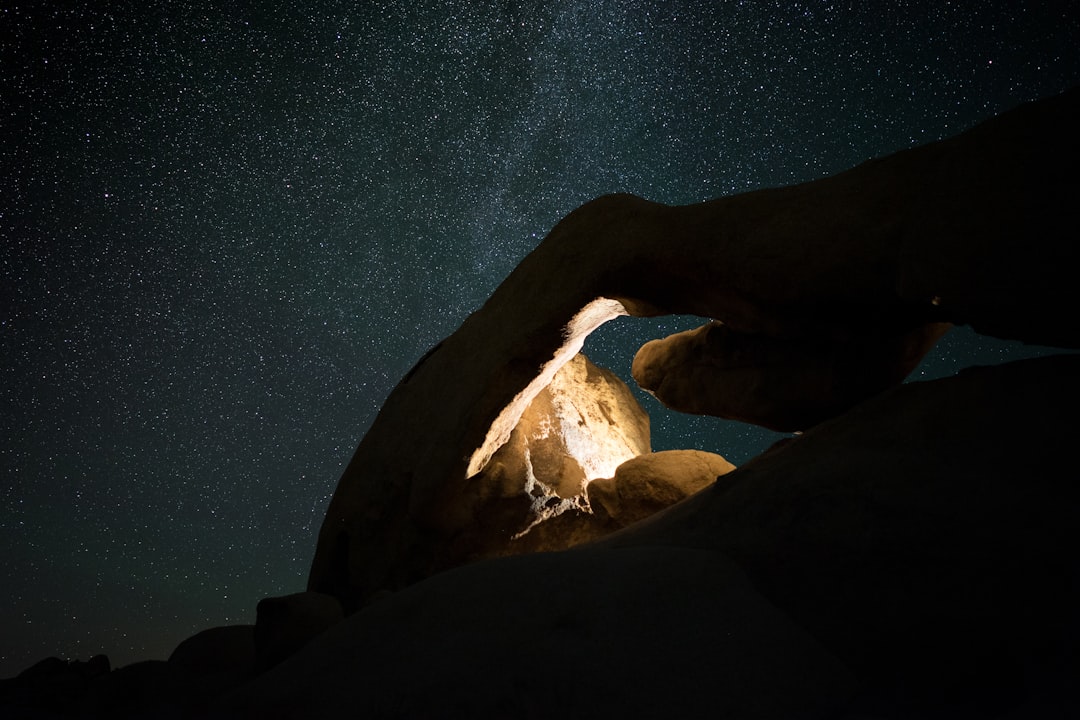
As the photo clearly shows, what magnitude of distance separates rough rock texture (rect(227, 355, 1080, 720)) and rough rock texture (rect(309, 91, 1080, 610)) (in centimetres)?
71

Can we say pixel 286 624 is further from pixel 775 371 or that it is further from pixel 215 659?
pixel 775 371

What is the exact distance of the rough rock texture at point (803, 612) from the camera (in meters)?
2.23

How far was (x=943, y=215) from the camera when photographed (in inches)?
144

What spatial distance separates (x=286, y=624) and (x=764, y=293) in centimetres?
362

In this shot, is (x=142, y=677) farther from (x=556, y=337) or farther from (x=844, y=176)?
(x=844, y=176)

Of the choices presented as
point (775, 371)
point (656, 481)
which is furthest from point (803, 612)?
point (656, 481)

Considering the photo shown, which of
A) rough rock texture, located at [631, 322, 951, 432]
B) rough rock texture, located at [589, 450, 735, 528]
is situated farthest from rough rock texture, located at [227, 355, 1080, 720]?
rough rock texture, located at [589, 450, 735, 528]

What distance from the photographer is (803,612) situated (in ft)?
8.53

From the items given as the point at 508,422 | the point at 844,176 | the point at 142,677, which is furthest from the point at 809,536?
the point at 142,677

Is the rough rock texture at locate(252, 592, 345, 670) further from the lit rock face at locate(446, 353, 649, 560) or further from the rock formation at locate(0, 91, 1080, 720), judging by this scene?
the lit rock face at locate(446, 353, 649, 560)

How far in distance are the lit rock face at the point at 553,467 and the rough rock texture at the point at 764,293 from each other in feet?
0.77

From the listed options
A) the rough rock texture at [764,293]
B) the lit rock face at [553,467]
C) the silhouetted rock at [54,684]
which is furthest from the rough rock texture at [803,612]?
the lit rock face at [553,467]

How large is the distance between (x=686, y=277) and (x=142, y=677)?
4.67 metres

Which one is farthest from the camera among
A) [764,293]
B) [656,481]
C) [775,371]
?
[656,481]
